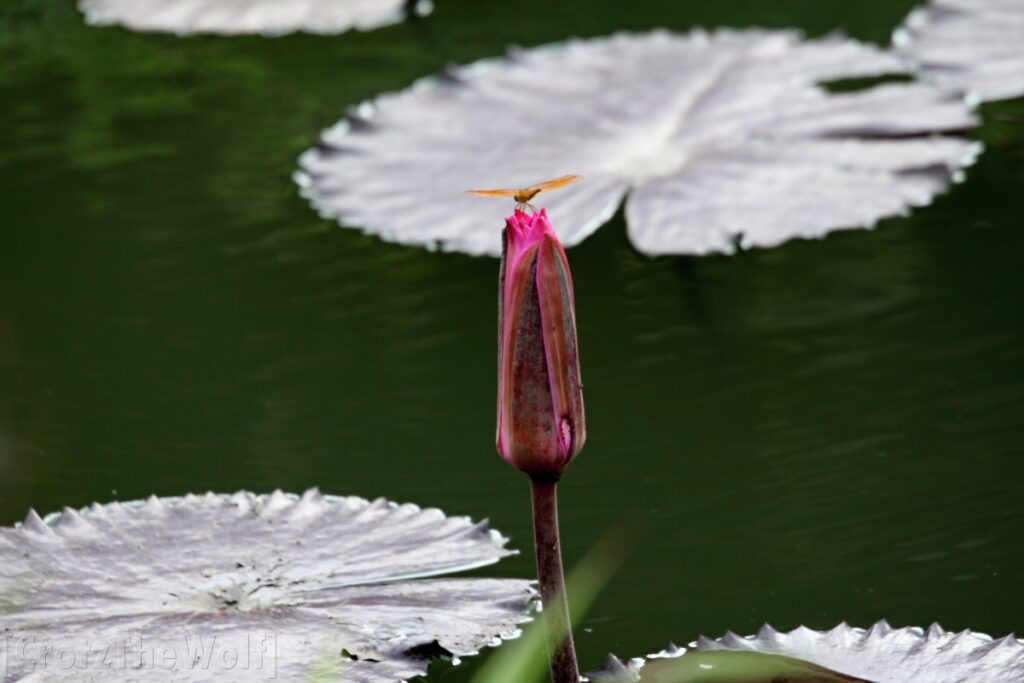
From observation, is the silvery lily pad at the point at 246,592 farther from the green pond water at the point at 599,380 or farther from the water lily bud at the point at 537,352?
the water lily bud at the point at 537,352

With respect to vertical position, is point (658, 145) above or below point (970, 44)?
below

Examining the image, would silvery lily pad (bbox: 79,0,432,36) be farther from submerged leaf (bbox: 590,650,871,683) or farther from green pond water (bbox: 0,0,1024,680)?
A: submerged leaf (bbox: 590,650,871,683)

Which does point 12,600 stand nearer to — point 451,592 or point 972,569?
point 451,592

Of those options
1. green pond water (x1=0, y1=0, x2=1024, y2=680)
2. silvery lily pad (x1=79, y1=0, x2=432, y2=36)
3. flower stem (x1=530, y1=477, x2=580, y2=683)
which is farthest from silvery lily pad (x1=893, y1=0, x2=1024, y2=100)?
flower stem (x1=530, y1=477, x2=580, y2=683)

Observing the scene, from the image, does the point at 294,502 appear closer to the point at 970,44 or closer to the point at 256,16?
the point at 970,44

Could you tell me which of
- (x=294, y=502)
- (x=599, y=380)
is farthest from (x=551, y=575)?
(x=599, y=380)

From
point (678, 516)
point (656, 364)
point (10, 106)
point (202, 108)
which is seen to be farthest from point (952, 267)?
point (10, 106)

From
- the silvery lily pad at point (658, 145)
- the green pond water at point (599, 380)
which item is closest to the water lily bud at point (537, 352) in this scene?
the green pond water at point (599, 380)
